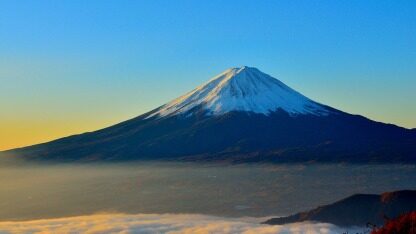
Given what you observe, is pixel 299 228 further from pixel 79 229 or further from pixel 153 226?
pixel 79 229

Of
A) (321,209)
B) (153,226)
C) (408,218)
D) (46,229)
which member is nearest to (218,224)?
(153,226)

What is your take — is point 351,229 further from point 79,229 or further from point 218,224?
Answer: point 79,229

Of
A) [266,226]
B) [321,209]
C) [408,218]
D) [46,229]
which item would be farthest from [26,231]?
[408,218]

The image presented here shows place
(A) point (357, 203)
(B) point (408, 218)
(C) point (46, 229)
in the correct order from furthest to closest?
(C) point (46, 229), (A) point (357, 203), (B) point (408, 218)

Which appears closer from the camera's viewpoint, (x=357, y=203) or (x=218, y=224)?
(x=357, y=203)

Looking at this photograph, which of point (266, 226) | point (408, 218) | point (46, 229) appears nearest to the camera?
point (408, 218)

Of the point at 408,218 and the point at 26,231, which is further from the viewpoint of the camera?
the point at 26,231
